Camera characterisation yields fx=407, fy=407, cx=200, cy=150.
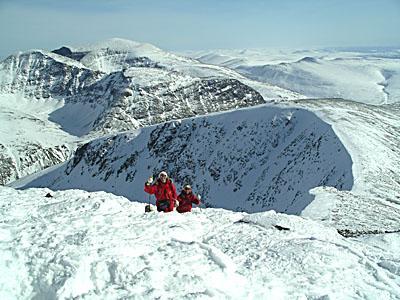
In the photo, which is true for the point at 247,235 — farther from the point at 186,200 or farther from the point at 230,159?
the point at 230,159

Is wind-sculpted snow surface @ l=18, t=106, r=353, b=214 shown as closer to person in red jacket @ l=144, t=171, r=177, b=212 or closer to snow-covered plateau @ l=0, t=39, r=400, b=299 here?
snow-covered plateau @ l=0, t=39, r=400, b=299

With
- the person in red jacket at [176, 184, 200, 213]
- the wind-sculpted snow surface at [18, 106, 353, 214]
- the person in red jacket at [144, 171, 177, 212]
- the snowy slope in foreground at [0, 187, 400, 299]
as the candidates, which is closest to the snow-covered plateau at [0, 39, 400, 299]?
the snowy slope in foreground at [0, 187, 400, 299]

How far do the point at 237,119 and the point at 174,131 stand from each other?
1631 cm

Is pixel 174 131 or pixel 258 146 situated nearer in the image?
pixel 258 146

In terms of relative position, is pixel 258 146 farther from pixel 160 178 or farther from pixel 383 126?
pixel 160 178

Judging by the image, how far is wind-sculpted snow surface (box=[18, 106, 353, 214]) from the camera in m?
56.5

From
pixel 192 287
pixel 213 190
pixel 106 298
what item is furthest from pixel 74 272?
pixel 213 190

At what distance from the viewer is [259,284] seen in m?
10.5

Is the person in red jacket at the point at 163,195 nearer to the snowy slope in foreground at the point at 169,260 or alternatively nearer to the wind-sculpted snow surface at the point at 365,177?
the snowy slope in foreground at the point at 169,260

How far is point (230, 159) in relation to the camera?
256 feet

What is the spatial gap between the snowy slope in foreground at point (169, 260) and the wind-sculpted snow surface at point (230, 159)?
91.4 feet

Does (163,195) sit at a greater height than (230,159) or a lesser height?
greater

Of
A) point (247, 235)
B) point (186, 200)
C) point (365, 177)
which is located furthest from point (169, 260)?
point (365, 177)

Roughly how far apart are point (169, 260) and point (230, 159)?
67.3 m
